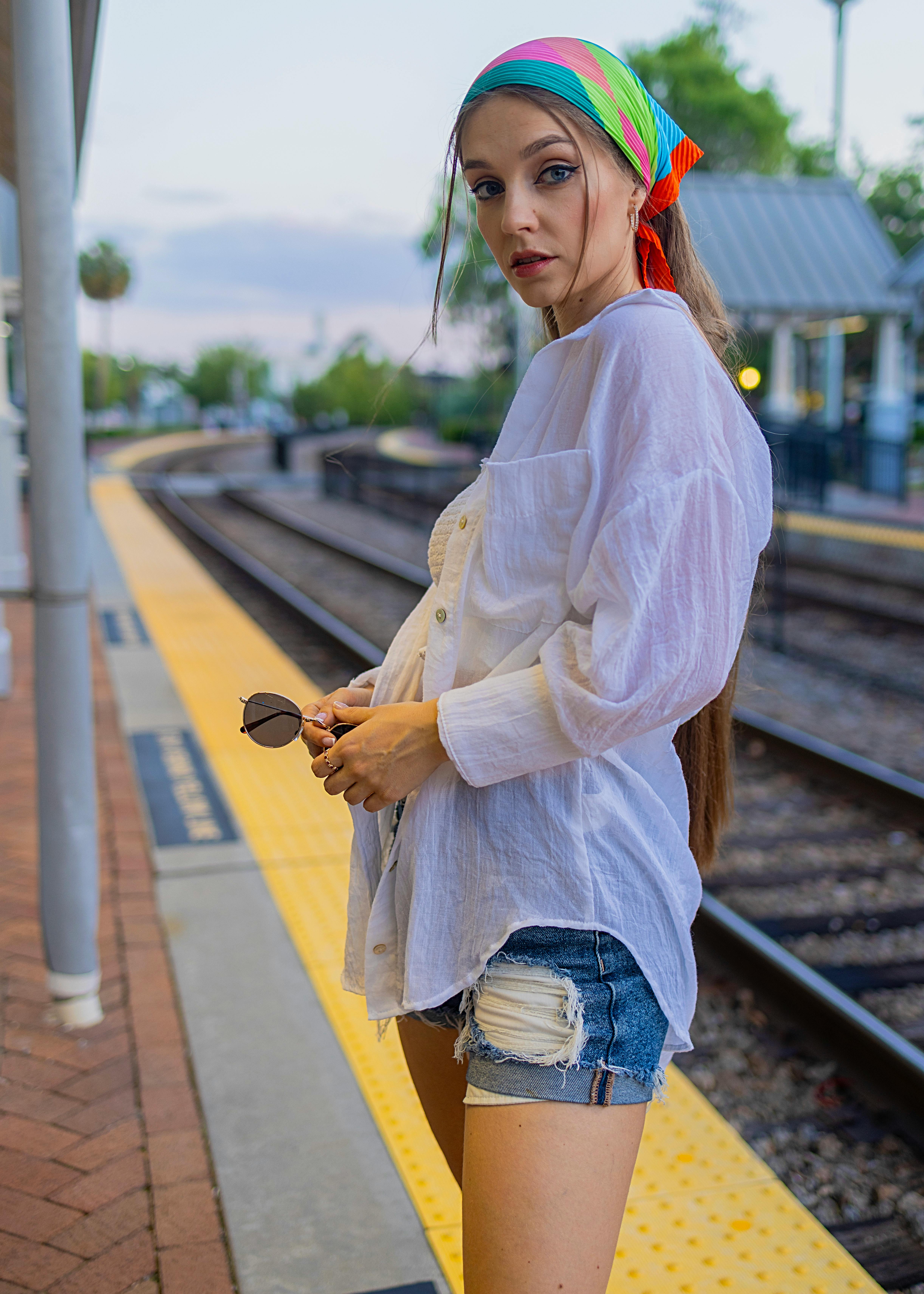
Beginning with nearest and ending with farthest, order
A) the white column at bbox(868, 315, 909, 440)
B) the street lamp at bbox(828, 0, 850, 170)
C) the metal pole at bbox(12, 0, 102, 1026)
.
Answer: the metal pole at bbox(12, 0, 102, 1026), the white column at bbox(868, 315, 909, 440), the street lamp at bbox(828, 0, 850, 170)

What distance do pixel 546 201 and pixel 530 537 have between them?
377mm

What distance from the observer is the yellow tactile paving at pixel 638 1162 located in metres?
2.29

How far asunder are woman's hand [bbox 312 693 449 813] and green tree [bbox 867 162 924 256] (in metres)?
45.6

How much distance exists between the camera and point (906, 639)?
384 inches

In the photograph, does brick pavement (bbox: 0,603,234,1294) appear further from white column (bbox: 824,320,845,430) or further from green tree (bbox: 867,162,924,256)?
green tree (bbox: 867,162,924,256)

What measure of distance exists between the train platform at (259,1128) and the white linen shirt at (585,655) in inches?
45.5

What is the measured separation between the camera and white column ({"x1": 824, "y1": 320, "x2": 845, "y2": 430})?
2420 cm

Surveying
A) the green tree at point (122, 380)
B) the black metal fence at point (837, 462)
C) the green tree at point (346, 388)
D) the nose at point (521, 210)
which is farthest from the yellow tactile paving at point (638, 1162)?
the green tree at point (122, 380)

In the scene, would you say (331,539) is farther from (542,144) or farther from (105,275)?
(105,275)

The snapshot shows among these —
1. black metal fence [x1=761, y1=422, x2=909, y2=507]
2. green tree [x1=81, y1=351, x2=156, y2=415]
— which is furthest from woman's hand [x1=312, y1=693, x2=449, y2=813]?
green tree [x1=81, y1=351, x2=156, y2=415]

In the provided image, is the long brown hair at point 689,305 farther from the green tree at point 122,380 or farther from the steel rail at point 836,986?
the green tree at point 122,380

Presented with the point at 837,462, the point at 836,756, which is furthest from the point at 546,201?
the point at 837,462

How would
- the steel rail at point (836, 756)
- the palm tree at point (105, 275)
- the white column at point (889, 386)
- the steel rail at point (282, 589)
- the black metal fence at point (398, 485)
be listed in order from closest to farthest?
the steel rail at point (836, 756), the steel rail at point (282, 589), the black metal fence at point (398, 485), the white column at point (889, 386), the palm tree at point (105, 275)

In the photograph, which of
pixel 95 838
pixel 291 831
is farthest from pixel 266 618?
pixel 95 838
